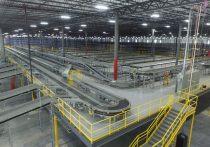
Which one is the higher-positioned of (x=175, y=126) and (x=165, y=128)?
(x=175, y=126)

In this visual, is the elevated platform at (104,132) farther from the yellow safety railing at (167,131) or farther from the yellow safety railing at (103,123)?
the yellow safety railing at (167,131)

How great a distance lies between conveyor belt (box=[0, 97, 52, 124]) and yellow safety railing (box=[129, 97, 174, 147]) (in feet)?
18.5

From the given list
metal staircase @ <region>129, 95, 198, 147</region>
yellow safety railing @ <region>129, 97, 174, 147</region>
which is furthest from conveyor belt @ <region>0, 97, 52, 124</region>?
metal staircase @ <region>129, 95, 198, 147</region>

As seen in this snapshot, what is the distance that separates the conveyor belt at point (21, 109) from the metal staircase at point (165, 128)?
18.9ft

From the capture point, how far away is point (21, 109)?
1025cm

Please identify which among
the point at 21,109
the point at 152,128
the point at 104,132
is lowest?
the point at 152,128

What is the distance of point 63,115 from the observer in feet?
31.9

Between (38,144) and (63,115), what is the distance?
3.24m

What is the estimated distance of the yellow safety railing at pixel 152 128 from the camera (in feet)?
30.0

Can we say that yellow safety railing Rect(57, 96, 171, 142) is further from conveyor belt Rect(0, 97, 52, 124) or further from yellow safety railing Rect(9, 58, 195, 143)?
conveyor belt Rect(0, 97, 52, 124)

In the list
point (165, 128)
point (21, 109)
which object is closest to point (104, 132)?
point (165, 128)

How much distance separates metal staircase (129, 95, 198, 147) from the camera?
898 cm

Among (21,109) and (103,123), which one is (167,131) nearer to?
(103,123)

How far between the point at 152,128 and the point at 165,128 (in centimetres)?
70
